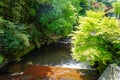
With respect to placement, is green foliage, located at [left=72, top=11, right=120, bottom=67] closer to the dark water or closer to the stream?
the stream

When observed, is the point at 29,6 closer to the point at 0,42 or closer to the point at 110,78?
the point at 0,42

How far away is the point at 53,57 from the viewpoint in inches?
860

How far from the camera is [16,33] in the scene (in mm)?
16906

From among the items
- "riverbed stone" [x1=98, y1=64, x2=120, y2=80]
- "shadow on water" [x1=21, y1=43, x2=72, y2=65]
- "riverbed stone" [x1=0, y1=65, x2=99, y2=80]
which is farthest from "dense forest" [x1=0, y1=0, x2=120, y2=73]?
"riverbed stone" [x1=0, y1=65, x2=99, y2=80]

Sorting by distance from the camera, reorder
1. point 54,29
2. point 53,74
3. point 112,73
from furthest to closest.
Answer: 1. point 54,29
2. point 53,74
3. point 112,73

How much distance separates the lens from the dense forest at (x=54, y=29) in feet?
48.8

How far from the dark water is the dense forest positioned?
2.25ft

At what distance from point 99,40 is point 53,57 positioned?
25.8 ft

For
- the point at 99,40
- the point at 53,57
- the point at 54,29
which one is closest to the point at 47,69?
the point at 53,57

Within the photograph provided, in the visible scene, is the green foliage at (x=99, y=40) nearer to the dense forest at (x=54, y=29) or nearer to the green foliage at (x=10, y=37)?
the dense forest at (x=54, y=29)

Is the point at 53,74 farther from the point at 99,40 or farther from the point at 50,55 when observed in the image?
the point at 50,55

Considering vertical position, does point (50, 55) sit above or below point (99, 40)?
below

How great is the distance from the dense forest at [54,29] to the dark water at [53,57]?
687mm

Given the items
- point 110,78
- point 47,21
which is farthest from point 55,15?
point 110,78
